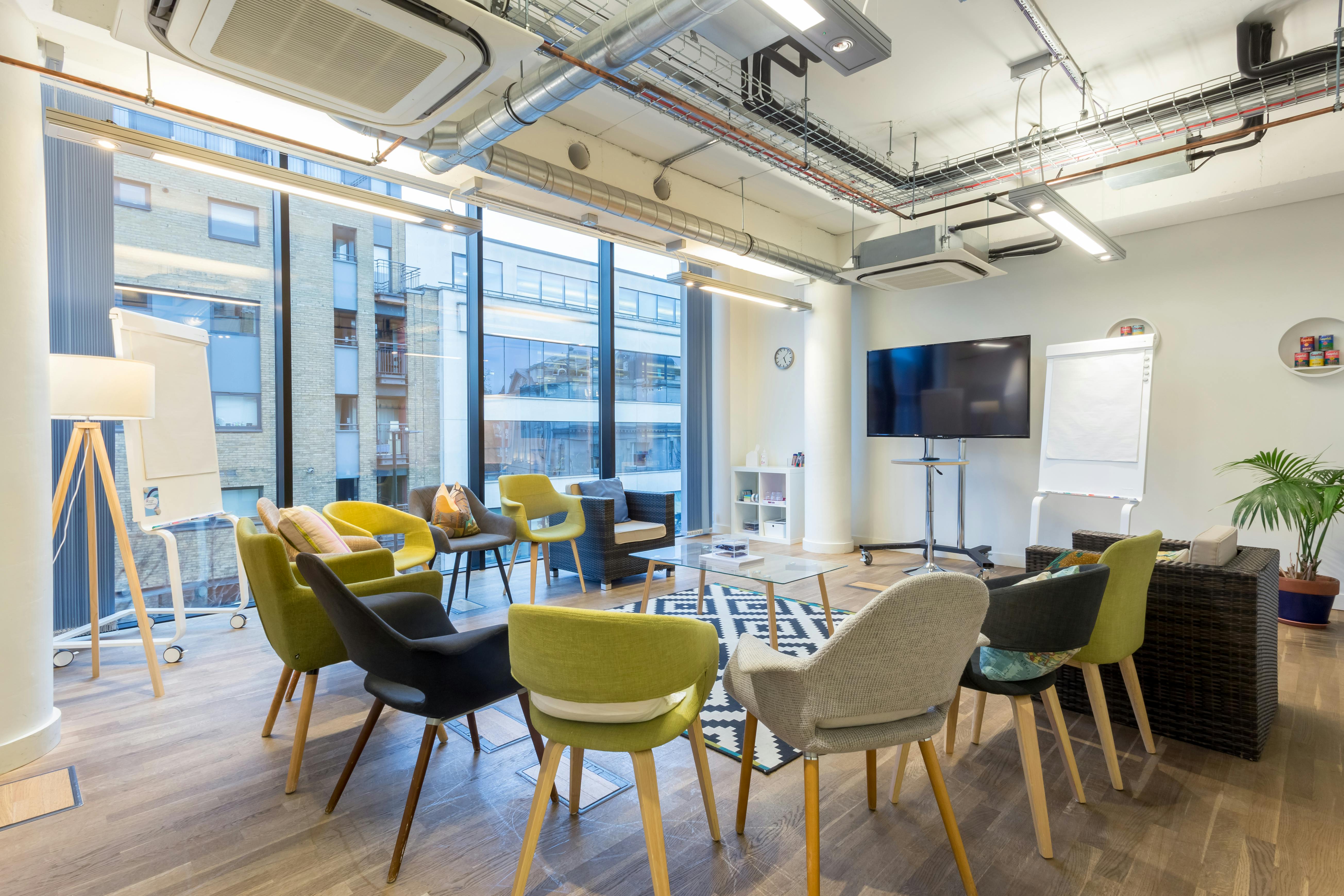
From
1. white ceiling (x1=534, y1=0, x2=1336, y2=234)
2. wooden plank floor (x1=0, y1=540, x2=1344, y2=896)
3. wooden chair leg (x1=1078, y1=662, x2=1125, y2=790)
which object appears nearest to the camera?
wooden plank floor (x1=0, y1=540, x2=1344, y2=896)

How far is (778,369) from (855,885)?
6258 millimetres

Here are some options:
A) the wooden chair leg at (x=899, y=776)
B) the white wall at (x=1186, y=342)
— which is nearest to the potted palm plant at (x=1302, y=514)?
the white wall at (x=1186, y=342)

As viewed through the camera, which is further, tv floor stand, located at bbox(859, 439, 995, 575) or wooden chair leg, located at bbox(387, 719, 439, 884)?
tv floor stand, located at bbox(859, 439, 995, 575)

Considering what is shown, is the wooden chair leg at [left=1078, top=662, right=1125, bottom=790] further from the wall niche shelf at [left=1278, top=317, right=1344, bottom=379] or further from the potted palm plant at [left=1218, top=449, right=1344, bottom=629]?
the wall niche shelf at [left=1278, top=317, right=1344, bottom=379]

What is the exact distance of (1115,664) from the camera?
111 inches

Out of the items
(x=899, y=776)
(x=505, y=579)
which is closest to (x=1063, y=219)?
(x=899, y=776)

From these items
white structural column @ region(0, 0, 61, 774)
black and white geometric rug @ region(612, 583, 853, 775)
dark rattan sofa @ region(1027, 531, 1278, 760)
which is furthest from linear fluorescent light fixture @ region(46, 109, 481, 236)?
dark rattan sofa @ region(1027, 531, 1278, 760)

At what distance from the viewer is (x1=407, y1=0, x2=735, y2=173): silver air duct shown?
2275 millimetres

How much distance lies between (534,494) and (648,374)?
228 cm

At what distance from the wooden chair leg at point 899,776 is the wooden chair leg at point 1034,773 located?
1.13 ft

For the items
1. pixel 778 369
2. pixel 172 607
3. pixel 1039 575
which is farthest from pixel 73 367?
pixel 778 369

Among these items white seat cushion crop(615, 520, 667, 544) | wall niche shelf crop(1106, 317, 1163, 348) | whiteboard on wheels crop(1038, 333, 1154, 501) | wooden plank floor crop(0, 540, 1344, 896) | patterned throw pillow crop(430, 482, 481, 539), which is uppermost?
wall niche shelf crop(1106, 317, 1163, 348)

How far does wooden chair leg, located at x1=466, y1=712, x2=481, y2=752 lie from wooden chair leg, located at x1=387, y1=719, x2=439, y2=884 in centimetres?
68

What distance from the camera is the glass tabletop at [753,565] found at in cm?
342
